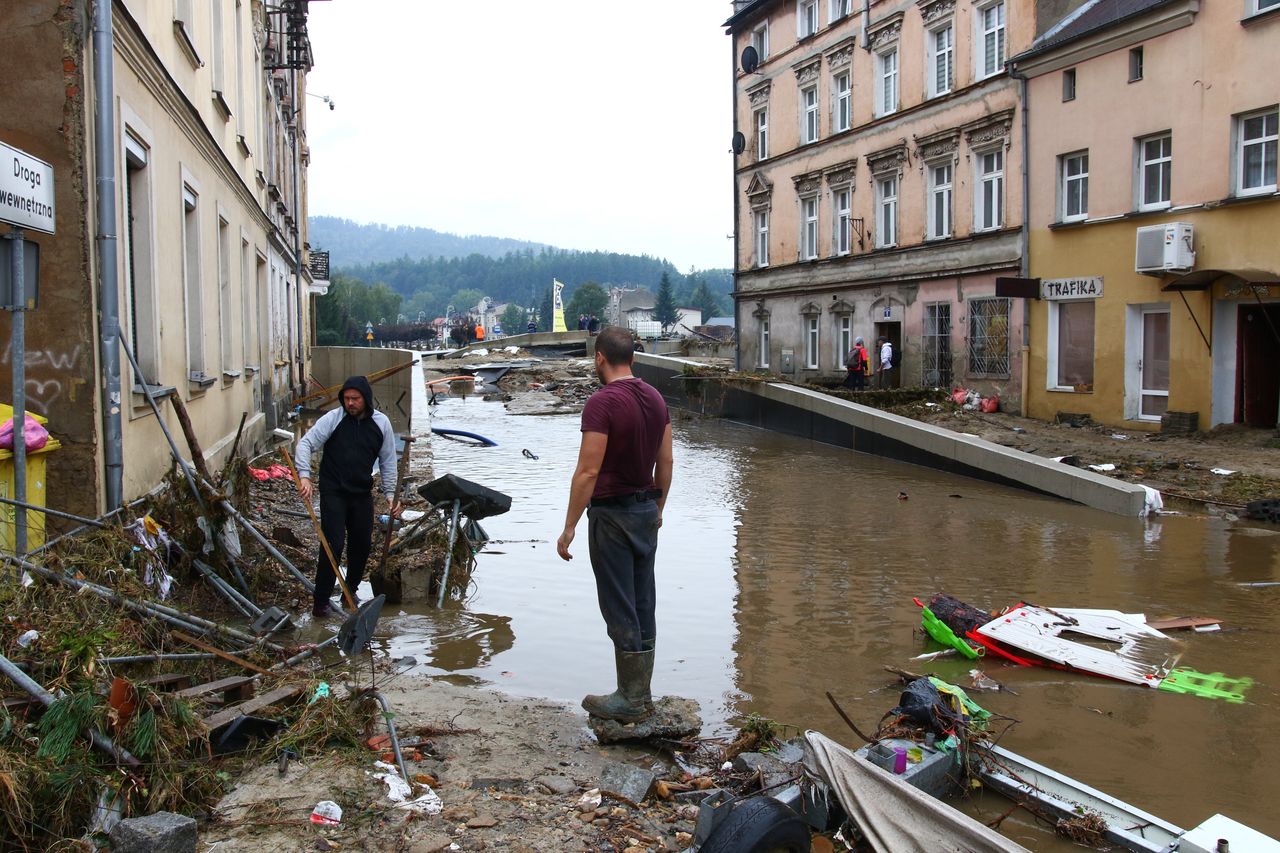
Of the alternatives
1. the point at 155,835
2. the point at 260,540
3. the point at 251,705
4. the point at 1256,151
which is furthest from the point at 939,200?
the point at 155,835

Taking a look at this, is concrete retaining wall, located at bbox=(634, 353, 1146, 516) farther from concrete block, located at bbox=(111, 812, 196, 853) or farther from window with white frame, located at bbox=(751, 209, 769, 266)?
concrete block, located at bbox=(111, 812, 196, 853)

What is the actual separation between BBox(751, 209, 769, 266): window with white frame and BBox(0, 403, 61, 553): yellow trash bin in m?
30.3

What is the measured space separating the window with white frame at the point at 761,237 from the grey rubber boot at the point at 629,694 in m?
30.9

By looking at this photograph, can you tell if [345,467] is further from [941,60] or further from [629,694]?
[941,60]

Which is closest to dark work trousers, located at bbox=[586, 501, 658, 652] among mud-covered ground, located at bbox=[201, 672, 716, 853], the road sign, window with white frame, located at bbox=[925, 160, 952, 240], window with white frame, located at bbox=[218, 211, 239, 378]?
mud-covered ground, located at bbox=[201, 672, 716, 853]

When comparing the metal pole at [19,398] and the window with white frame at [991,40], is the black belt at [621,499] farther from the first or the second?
the window with white frame at [991,40]

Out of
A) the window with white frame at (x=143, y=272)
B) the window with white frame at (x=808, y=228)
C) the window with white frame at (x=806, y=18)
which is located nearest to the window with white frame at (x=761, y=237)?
the window with white frame at (x=808, y=228)

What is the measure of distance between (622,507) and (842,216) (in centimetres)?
2718

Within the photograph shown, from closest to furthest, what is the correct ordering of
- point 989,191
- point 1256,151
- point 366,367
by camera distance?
point 1256,151 → point 989,191 → point 366,367

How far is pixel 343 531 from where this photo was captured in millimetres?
7387

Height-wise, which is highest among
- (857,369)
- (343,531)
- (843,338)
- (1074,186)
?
(1074,186)

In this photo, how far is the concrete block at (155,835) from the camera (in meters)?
3.37

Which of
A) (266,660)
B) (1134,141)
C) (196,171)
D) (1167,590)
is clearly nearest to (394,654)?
(266,660)

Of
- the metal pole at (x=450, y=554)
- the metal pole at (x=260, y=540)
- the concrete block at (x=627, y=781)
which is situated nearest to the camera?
the concrete block at (x=627, y=781)
